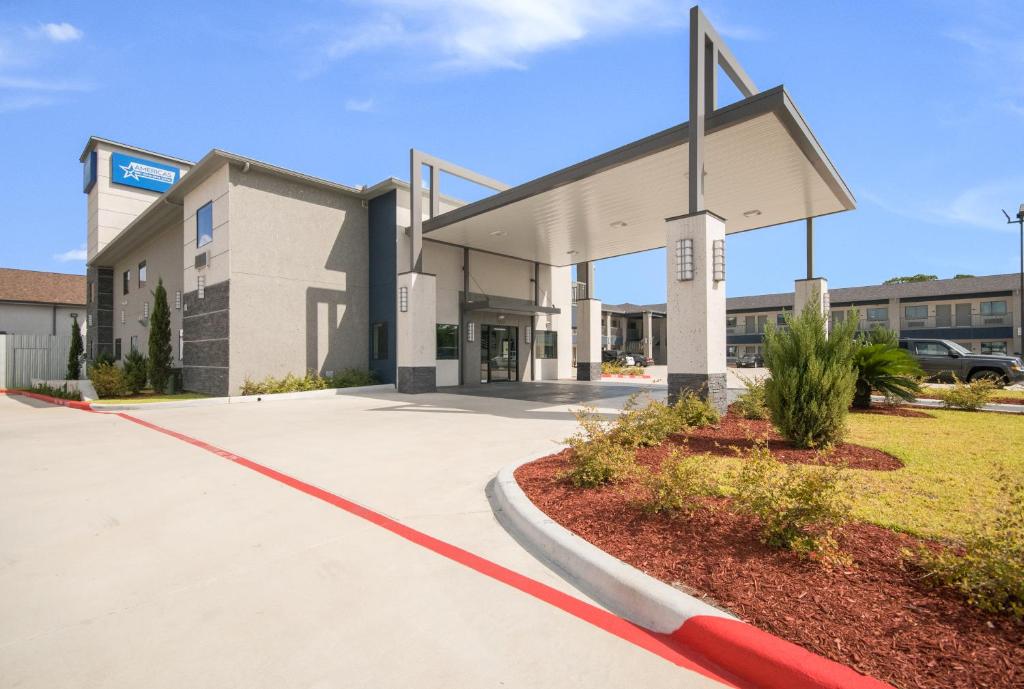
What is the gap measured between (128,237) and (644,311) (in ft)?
136

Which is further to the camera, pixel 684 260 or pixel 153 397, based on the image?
pixel 153 397

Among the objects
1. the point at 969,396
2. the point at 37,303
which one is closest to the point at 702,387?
the point at 969,396

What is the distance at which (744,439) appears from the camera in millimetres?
7203

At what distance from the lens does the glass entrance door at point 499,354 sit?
72.3 feet

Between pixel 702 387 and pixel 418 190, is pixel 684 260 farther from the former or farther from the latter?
pixel 418 190

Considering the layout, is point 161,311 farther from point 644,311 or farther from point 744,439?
point 644,311

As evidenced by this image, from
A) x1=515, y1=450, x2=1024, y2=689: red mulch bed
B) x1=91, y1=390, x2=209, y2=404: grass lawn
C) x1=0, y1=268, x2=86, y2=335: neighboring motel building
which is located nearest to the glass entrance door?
x1=91, y1=390, x2=209, y2=404: grass lawn

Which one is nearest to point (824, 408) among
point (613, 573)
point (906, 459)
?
point (906, 459)

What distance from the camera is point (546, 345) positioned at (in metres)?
24.9

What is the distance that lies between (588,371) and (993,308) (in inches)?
1458

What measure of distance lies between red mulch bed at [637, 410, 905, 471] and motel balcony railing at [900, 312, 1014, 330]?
146 ft

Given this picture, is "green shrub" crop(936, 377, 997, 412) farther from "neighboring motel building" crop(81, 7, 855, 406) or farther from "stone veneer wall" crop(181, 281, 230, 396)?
"stone veneer wall" crop(181, 281, 230, 396)

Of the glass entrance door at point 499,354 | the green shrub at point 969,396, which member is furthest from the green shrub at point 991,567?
the glass entrance door at point 499,354

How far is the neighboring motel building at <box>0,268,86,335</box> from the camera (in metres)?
36.0
